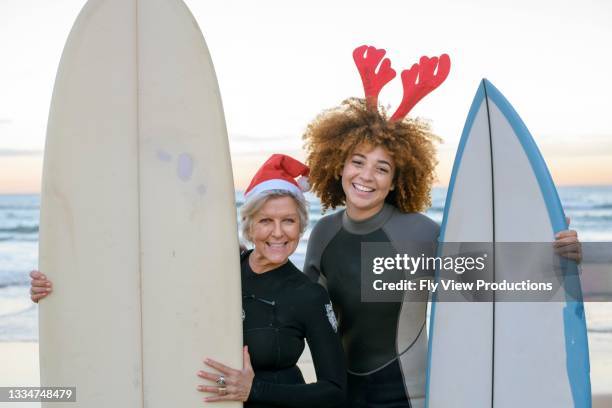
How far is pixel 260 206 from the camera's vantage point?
251 cm

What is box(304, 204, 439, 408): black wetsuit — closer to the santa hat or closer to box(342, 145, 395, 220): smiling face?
box(342, 145, 395, 220): smiling face

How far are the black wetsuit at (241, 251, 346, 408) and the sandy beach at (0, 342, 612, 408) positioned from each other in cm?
245

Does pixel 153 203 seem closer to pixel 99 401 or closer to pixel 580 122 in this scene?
pixel 99 401

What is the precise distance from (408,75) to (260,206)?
2.68ft

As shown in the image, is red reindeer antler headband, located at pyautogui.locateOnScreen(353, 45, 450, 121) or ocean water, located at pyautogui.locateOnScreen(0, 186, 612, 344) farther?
ocean water, located at pyautogui.locateOnScreen(0, 186, 612, 344)

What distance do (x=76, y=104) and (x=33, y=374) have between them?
3.56 meters

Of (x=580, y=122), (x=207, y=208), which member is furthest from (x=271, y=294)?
(x=580, y=122)

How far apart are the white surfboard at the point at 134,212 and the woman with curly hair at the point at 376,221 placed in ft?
1.36

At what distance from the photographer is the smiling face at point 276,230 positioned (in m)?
2.47

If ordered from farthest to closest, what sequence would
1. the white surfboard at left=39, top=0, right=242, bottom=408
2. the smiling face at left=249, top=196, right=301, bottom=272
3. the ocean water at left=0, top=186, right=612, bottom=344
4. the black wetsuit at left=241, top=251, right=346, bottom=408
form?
the ocean water at left=0, top=186, right=612, bottom=344 → the white surfboard at left=39, top=0, right=242, bottom=408 → the smiling face at left=249, top=196, right=301, bottom=272 → the black wetsuit at left=241, top=251, right=346, bottom=408

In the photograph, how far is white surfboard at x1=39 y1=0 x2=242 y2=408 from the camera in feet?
8.68

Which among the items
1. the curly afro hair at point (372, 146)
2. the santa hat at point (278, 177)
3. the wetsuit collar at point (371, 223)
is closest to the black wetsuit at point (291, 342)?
the santa hat at point (278, 177)

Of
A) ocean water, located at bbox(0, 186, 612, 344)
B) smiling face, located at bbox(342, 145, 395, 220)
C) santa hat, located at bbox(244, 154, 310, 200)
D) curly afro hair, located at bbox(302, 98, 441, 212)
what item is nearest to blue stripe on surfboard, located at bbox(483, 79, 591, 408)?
curly afro hair, located at bbox(302, 98, 441, 212)

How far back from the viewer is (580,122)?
14789 millimetres
